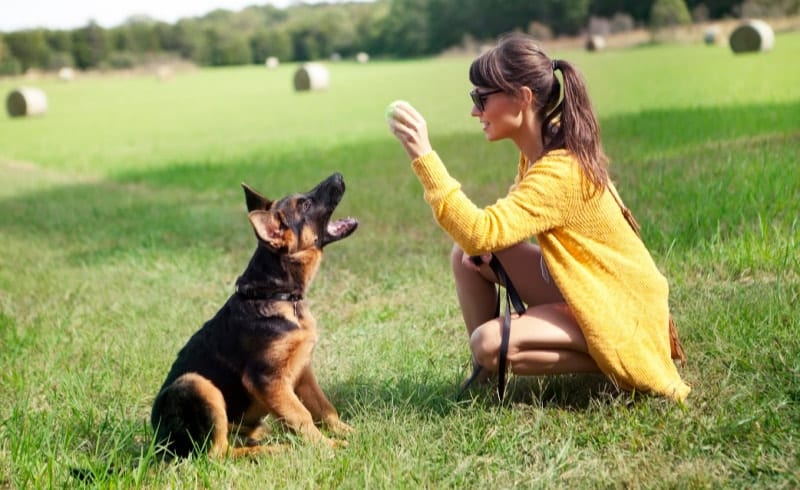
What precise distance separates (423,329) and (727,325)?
1.72 meters

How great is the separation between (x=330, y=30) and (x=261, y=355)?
215 ft

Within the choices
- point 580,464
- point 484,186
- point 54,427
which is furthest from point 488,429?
point 484,186

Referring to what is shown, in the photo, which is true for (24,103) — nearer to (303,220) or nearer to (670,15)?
(303,220)

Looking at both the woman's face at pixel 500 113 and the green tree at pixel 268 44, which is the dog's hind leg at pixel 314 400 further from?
the green tree at pixel 268 44


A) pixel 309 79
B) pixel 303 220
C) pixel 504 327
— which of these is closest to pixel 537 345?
pixel 504 327

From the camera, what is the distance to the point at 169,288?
6.50 m

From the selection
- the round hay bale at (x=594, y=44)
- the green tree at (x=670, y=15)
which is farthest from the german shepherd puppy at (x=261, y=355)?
the green tree at (x=670, y=15)

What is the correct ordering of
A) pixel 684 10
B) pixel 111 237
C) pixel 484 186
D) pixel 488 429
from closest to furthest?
1. pixel 488 429
2. pixel 111 237
3. pixel 484 186
4. pixel 684 10

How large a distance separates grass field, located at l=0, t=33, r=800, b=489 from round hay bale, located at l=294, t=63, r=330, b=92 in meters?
18.9

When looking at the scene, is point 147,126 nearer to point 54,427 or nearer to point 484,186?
point 484,186

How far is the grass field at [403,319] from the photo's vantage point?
322 centimetres

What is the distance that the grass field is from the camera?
3223 mm

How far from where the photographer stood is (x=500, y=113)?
3.50m

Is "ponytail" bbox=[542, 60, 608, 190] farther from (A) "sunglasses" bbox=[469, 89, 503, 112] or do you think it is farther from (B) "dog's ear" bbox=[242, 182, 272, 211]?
(B) "dog's ear" bbox=[242, 182, 272, 211]
